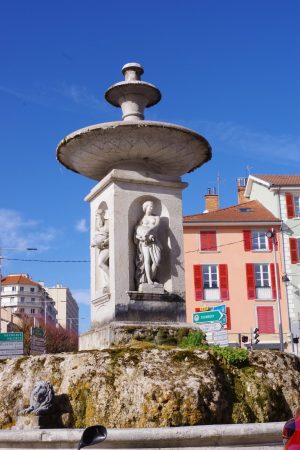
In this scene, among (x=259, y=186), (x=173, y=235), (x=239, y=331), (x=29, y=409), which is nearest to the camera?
(x=29, y=409)

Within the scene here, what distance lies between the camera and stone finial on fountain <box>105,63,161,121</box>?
11.3 m

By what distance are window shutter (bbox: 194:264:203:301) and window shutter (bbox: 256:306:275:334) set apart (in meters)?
4.10

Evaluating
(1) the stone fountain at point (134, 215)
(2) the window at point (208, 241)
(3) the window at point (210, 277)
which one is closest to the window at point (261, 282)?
(3) the window at point (210, 277)

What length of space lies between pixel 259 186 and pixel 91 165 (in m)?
38.6

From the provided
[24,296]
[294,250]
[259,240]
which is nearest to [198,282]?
[259,240]

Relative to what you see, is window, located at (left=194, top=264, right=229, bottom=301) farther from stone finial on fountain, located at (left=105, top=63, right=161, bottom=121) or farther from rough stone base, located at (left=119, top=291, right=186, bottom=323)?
rough stone base, located at (left=119, top=291, right=186, bottom=323)

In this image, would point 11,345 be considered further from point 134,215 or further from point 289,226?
point 134,215

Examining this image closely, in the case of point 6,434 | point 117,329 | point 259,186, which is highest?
point 259,186

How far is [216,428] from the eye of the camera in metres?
6.12

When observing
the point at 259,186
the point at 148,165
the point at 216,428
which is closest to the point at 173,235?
the point at 148,165

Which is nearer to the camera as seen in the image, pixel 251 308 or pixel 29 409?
pixel 29 409

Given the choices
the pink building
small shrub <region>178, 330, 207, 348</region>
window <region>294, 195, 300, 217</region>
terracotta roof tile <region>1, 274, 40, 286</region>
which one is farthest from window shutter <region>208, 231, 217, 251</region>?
terracotta roof tile <region>1, 274, 40, 286</region>

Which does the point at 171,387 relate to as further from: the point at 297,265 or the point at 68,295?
the point at 68,295

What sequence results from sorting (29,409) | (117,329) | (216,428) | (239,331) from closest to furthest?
(216,428), (29,409), (117,329), (239,331)
